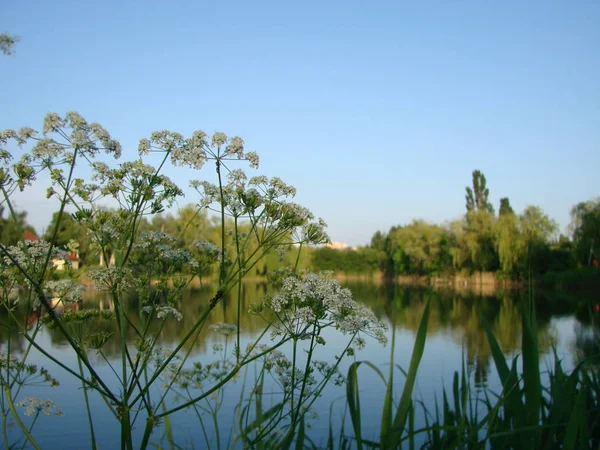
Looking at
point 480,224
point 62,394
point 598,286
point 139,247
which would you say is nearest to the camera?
point 139,247

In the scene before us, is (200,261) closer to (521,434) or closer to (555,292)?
(521,434)

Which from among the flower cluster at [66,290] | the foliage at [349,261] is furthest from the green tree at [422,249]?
the flower cluster at [66,290]

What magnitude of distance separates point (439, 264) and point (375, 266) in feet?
69.6

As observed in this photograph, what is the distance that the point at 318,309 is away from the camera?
7.79 feet

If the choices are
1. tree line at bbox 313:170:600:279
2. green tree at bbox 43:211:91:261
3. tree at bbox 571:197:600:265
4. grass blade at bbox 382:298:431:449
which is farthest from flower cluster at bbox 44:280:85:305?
tree at bbox 571:197:600:265

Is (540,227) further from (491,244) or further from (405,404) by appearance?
(405,404)

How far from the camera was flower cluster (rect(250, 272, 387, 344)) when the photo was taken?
233 cm

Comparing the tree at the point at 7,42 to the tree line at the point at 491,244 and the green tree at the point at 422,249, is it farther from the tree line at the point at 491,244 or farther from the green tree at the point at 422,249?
the green tree at the point at 422,249

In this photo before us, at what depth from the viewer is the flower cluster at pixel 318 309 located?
2334 mm

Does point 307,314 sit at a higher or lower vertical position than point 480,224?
lower

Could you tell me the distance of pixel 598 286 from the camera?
3969cm

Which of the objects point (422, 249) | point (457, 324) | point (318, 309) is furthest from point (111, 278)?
point (422, 249)

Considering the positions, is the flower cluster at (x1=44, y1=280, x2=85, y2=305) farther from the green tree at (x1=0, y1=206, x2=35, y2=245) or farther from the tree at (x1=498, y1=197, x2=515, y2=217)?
the tree at (x1=498, y1=197, x2=515, y2=217)

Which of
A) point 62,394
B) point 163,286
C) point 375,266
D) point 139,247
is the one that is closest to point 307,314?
point 163,286
